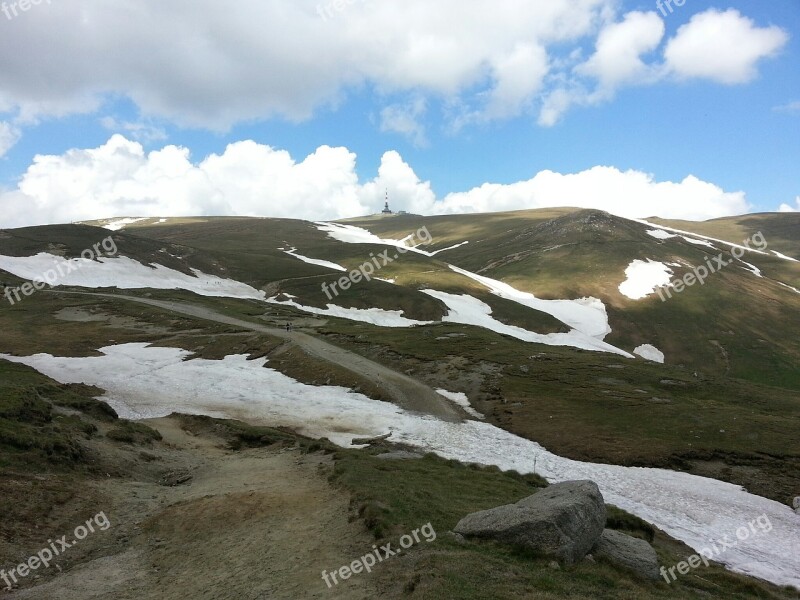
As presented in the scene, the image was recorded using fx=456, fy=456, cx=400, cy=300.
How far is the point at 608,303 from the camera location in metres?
142

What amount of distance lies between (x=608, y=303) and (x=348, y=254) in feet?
331

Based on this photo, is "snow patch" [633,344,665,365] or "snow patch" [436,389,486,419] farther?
"snow patch" [633,344,665,365]

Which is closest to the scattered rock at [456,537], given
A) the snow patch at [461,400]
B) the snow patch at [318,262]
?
the snow patch at [461,400]

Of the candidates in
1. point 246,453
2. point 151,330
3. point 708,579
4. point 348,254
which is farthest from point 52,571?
point 348,254

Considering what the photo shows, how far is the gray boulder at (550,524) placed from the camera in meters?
14.7

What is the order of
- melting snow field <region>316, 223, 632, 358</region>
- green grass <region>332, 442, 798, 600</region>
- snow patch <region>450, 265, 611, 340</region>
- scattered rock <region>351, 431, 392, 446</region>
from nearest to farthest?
green grass <region>332, 442, 798, 600</region>
scattered rock <region>351, 431, 392, 446</region>
melting snow field <region>316, 223, 632, 358</region>
snow patch <region>450, 265, 611, 340</region>

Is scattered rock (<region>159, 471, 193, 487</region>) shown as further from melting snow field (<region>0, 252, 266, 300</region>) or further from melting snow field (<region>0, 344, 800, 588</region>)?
melting snow field (<region>0, 252, 266, 300</region>)

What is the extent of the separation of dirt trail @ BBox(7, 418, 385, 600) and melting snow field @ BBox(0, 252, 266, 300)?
10178 cm

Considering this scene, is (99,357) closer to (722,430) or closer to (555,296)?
(722,430)

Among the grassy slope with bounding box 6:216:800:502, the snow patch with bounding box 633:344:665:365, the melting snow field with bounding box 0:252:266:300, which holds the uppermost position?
the melting snow field with bounding box 0:252:266:300

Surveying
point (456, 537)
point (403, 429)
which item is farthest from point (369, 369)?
point (456, 537)

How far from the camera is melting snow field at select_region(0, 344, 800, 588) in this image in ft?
81.7

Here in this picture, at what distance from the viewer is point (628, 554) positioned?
1571 cm

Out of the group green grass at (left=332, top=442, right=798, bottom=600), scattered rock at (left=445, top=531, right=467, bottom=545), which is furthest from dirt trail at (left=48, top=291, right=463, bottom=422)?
scattered rock at (left=445, top=531, right=467, bottom=545)
